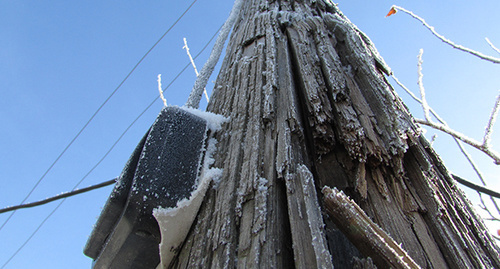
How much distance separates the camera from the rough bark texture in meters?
0.77

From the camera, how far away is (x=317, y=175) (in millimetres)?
1028

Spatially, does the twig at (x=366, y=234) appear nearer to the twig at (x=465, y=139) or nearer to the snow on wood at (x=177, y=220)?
the snow on wood at (x=177, y=220)

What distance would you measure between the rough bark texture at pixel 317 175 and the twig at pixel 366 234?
47 mm

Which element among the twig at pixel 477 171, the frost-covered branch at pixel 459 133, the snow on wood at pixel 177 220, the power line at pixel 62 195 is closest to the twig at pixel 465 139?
the frost-covered branch at pixel 459 133

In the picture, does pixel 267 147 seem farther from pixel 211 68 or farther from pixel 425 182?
pixel 211 68

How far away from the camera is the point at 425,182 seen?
37.4 inches

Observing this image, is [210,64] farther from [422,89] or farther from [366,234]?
[422,89]

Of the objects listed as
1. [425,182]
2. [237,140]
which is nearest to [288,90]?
[237,140]

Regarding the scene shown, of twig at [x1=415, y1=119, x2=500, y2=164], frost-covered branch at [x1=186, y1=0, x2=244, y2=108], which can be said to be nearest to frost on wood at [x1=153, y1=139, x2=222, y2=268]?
frost-covered branch at [x1=186, y1=0, x2=244, y2=108]

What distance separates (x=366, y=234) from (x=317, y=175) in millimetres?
308

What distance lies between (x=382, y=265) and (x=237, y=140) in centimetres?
56

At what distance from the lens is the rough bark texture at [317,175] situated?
765 mm

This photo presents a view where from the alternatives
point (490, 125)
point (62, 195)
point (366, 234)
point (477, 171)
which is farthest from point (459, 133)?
point (62, 195)

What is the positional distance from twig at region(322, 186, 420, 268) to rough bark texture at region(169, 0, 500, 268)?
47mm
